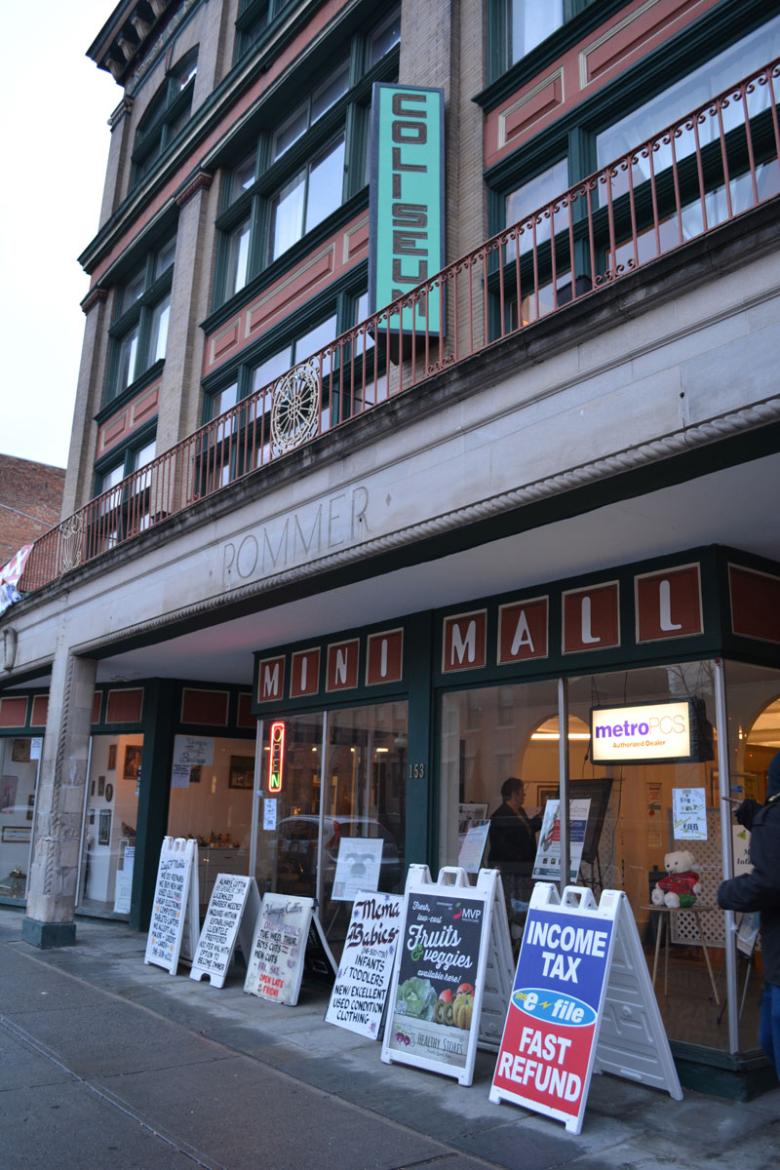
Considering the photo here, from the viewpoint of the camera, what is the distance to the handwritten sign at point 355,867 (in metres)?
9.55

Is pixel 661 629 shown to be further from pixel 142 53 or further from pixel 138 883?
pixel 142 53

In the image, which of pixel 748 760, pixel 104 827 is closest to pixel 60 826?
pixel 104 827

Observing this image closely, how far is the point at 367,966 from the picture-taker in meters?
7.82

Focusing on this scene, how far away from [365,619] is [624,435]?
16.3 ft

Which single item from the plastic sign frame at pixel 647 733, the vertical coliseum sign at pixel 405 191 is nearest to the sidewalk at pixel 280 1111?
the plastic sign frame at pixel 647 733

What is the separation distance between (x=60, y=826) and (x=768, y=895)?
9856mm

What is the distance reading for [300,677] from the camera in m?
11.3

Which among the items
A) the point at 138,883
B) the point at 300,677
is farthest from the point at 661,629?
the point at 138,883

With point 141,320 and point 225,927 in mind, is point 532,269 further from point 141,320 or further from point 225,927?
point 141,320

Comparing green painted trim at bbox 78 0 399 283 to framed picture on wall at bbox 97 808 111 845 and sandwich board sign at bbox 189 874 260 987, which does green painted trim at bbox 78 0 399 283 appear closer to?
sandwich board sign at bbox 189 874 260 987

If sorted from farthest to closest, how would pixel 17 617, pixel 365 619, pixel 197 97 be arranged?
pixel 197 97
pixel 17 617
pixel 365 619

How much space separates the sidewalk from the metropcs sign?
2286 mm

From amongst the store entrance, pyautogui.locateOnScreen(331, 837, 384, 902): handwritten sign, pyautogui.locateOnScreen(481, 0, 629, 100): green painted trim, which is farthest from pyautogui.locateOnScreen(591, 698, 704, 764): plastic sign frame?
pyautogui.locateOnScreen(481, 0, 629, 100): green painted trim

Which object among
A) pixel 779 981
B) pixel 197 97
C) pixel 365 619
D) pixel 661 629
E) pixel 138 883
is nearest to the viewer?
pixel 779 981
